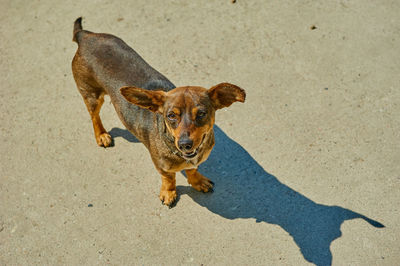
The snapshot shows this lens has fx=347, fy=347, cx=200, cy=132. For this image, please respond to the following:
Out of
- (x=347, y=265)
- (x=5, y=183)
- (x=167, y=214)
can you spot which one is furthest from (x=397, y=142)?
(x=5, y=183)

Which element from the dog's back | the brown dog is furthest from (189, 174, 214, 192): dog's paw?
the dog's back

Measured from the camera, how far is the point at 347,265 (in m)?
3.84

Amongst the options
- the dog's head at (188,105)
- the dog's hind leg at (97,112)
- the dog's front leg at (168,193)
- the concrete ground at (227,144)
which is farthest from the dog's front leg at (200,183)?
the dog's hind leg at (97,112)

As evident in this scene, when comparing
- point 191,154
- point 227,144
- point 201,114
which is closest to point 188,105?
point 201,114

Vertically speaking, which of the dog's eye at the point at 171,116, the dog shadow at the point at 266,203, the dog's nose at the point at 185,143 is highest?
the dog's eye at the point at 171,116

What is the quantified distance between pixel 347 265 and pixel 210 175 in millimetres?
1901

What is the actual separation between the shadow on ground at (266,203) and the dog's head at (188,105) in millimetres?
1297

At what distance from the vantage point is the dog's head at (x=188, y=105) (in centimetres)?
312

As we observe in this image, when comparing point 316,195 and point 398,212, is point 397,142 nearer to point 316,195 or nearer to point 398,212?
point 398,212

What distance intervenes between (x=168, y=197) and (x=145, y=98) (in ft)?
5.00

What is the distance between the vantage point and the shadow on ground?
404cm

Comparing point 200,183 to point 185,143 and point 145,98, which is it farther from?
point 145,98

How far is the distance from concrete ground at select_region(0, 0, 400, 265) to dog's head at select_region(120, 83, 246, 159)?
1419mm

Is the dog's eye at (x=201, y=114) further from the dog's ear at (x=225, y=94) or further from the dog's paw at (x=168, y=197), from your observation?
the dog's paw at (x=168, y=197)
